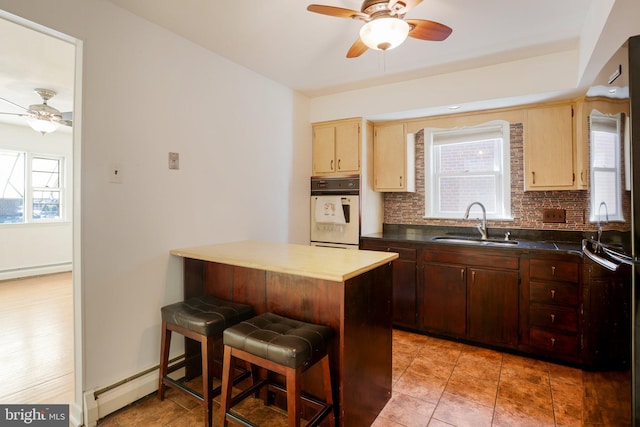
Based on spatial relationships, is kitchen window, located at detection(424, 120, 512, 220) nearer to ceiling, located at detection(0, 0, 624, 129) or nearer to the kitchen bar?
ceiling, located at detection(0, 0, 624, 129)

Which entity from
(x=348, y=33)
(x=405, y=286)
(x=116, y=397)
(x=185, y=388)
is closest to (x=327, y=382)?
(x=185, y=388)

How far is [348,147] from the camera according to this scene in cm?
361

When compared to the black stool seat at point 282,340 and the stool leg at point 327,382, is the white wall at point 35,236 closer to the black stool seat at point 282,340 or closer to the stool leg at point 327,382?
the black stool seat at point 282,340

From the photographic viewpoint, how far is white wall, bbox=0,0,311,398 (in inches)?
75.7

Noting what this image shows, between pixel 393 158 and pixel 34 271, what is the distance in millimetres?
6125

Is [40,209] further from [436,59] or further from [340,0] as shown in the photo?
[436,59]

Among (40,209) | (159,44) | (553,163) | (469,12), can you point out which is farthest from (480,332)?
(40,209)

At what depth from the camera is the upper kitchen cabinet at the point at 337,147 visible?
3.57 metres

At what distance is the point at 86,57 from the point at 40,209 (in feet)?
17.2

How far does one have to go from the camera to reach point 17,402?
2023mm

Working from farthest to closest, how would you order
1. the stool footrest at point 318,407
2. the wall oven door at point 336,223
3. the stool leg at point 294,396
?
the wall oven door at point 336,223
the stool footrest at point 318,407
the stool leg at point 294,396

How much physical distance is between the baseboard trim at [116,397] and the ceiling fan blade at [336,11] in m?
2.49

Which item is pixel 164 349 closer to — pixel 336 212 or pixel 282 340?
pixel 282 340

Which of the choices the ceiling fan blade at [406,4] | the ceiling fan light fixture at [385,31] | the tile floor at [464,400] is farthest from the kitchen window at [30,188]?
the ceiling fan blade at [406,4]
